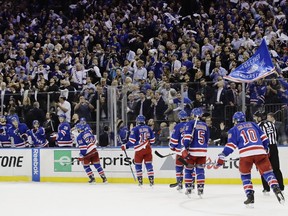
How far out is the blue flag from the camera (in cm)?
1512

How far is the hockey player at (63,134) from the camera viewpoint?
683 inches

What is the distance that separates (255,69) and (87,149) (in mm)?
Result: 4352

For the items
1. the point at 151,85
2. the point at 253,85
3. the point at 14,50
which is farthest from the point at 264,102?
the point at 14,50

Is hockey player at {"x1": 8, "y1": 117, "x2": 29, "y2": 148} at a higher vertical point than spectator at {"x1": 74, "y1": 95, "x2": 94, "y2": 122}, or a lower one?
lower

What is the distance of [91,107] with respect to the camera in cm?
1697

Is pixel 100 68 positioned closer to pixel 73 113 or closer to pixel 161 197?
pixel 73 113

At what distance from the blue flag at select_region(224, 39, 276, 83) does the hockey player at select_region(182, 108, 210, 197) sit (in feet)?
8.91

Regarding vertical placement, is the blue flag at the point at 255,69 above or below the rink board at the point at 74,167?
above

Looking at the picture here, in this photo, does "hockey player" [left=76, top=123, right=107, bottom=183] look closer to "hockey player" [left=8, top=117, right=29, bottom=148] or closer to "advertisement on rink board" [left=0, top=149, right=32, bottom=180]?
"advertisement on rink board" [left=0, top=149, right=32, bottom=180]

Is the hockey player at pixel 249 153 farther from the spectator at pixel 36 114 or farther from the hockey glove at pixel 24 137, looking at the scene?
the hockey glove at pixel 24 137

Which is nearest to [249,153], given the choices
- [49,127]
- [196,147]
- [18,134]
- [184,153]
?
[184,153]

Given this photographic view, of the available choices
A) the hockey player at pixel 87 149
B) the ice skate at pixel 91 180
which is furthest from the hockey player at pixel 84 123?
the ice skate at pixel 91 180

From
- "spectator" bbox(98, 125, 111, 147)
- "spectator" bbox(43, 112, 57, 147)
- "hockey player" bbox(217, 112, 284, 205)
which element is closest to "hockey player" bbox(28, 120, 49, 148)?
"spectator" bbox(43, 112, 57, 147)

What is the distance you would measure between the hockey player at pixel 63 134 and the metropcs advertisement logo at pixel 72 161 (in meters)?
0.38
